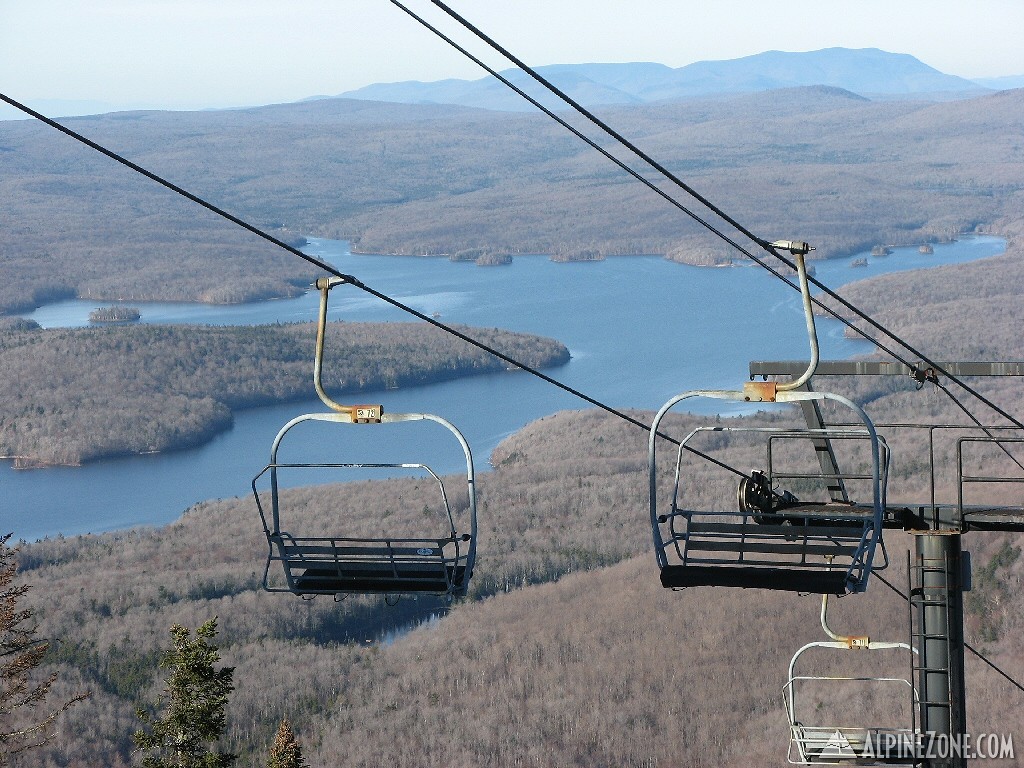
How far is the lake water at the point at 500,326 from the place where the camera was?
60750 millimetres

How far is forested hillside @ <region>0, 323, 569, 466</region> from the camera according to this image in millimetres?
73375

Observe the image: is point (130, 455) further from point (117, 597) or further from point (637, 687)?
point (637, 687)

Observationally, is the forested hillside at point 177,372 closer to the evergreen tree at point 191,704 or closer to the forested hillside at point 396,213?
the forested hillside at point 396,213

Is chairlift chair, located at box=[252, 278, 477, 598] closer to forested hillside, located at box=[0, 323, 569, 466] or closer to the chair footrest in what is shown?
the chair footrest

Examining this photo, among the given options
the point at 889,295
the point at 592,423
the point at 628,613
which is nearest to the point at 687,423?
the point at 592,423

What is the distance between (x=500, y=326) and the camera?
300 ft

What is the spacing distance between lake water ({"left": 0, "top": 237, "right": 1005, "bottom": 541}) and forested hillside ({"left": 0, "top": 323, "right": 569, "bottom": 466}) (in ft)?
6.23

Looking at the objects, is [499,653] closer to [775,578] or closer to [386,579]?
[386,579]

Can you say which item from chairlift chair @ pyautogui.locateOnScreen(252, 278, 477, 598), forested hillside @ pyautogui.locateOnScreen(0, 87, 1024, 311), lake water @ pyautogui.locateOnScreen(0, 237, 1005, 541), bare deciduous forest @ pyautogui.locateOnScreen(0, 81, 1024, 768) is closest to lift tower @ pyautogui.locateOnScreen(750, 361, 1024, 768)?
chairlift chair @ pyautogui.locateOnScreen(252, 278, 477, 598)

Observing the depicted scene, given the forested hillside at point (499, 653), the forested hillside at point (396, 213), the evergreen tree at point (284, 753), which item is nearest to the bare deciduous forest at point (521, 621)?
the forested hillside at point (499, 653)

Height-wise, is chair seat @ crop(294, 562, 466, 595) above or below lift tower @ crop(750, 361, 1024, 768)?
above

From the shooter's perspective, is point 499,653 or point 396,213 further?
point 396,213

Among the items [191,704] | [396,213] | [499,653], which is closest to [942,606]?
Result: [191,704]

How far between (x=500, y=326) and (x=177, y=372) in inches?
827
